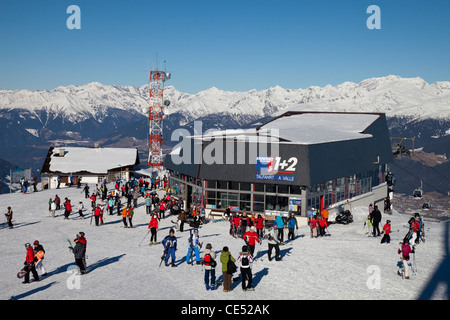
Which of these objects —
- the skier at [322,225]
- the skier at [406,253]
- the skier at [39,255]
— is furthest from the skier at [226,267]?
the skier at [322,225]

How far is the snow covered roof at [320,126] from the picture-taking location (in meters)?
39.2

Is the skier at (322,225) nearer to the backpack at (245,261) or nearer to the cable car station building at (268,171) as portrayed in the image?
the cable car station building at (268,171)

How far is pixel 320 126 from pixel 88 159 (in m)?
41.8

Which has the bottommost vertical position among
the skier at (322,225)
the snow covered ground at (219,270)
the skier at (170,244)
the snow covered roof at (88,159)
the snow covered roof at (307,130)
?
the snow covered ground at (219,270)

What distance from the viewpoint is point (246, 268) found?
16.6 meters

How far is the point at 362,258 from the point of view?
72.2 feet

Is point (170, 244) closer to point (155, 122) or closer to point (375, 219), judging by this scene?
point (375, 219)

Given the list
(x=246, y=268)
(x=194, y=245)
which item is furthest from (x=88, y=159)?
(x=246, y=268)

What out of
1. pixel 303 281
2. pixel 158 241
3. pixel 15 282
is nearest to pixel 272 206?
pixel 158 241

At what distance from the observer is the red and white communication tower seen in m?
83.9

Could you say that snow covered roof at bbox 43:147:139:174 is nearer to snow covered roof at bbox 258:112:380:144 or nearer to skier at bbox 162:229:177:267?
snow covered roof at bbox 258:112:380:144

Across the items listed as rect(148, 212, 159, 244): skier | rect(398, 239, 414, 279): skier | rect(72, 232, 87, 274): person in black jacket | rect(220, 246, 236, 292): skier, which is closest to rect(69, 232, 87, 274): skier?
rect(72, 232, 87, 274): person in black jacket

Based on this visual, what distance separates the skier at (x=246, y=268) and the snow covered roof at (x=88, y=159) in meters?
57.8

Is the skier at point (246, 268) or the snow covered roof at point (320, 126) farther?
the snow covered roof at point (320, 126)
